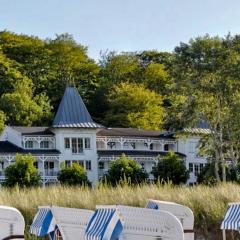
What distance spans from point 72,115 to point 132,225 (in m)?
55.3

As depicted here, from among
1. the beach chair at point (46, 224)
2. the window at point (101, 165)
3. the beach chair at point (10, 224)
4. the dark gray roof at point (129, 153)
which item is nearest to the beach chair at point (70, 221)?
the beach chair at point (46, 224)

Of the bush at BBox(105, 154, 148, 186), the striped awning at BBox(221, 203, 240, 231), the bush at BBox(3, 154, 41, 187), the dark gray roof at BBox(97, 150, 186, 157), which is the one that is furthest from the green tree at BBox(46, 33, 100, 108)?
the striped awning at BBox(221, 203, 240, 231)

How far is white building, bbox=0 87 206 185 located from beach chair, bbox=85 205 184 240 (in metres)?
50.3

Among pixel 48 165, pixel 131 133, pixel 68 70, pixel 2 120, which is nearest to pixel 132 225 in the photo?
pixel 48 165

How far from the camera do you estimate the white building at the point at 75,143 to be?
59.2 meters

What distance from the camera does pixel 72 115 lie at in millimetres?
61938

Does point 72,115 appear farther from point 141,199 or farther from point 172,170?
point 141,199

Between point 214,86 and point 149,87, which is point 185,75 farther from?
point 149,87

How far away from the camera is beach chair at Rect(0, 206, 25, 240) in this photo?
7906mm

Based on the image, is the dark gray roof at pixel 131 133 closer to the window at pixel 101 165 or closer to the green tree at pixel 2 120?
Answer: the window at pixel 101 165

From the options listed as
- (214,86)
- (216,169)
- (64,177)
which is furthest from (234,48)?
(64,177)

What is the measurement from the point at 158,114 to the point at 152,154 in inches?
592

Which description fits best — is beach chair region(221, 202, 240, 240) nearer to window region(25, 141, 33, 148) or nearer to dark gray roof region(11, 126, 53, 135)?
dark gray roof region(11, 126, 53, 135)

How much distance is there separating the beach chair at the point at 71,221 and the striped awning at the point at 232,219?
2.13 metres
